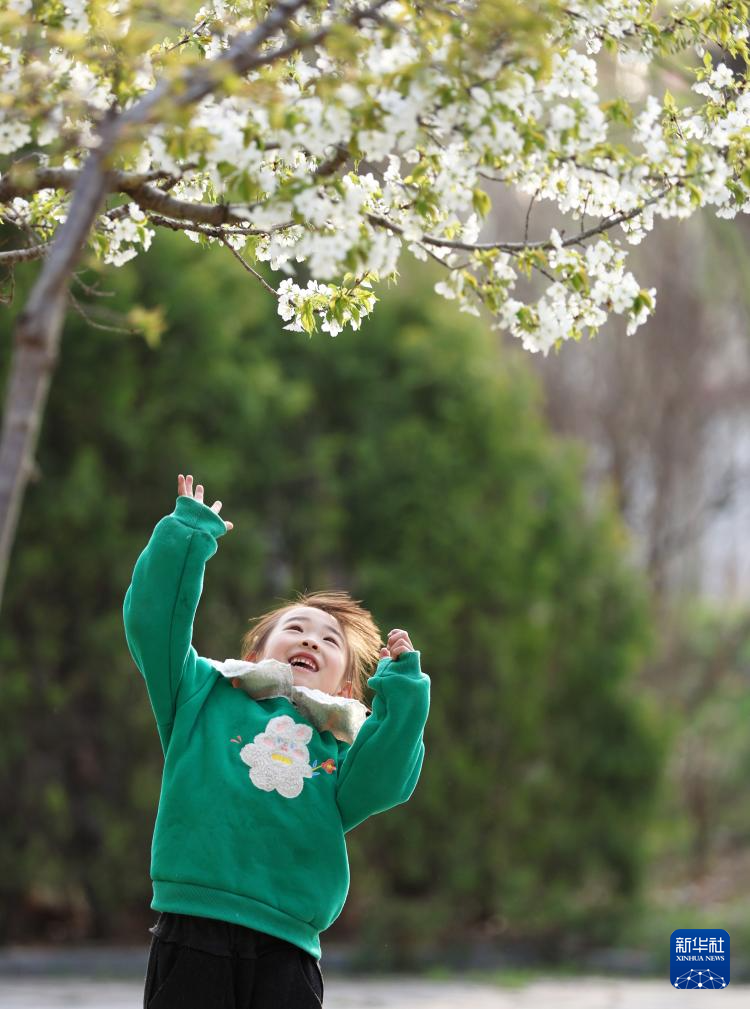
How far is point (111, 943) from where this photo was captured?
20.2 ft

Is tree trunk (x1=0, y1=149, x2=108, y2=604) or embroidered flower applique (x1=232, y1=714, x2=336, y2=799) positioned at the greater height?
tree trunk (x1=0, y1=149, x2=108, y2=604)

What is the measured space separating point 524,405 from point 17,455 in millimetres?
5494

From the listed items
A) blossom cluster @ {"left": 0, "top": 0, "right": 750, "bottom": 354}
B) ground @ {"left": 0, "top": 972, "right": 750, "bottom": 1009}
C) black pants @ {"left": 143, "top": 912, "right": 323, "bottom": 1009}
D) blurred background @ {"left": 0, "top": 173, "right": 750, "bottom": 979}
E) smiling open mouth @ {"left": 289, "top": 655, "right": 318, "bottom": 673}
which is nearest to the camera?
blossom cluster @ {"left": 0, "top": 0, "right": 750, "bottom": 354}

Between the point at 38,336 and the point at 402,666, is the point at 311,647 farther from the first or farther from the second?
the point at 38,336

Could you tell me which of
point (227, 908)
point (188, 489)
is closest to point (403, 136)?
point (188, 489)

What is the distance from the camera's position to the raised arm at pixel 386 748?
2305 millimetres

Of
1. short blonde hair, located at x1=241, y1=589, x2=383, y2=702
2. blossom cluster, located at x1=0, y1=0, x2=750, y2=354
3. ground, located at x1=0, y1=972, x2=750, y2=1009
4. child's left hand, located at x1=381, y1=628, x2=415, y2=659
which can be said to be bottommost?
ground, located at x1=0, y1=972, x2=750, y2=1009

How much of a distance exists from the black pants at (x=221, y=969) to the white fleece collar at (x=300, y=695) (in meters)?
0.36

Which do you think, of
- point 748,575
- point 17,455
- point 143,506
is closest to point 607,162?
point 17,455

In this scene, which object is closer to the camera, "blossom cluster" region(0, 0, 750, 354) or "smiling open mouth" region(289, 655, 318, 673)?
"blossom cluster" region(0, 0, 750, 354)

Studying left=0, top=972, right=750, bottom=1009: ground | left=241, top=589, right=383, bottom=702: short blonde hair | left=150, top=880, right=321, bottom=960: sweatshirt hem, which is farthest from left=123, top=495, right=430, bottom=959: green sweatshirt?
left=0, top=972, right=750, bottom=1009: ground

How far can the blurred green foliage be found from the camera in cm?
609

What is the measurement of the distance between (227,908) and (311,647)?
494 mm

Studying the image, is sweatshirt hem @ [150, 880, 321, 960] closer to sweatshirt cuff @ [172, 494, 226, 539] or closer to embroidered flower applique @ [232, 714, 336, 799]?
embroidered flower applique @ [232, 714, 336, 799]
